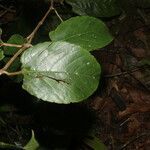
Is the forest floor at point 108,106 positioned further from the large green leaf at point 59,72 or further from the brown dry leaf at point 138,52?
the large green leaf at point 59,72

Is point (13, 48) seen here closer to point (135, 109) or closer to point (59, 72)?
point (59, 72)

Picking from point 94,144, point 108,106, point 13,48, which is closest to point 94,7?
point 13,48

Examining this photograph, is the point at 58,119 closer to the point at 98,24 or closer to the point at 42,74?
the point at 98,24

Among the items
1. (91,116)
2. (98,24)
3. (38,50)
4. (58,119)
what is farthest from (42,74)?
(91,116)

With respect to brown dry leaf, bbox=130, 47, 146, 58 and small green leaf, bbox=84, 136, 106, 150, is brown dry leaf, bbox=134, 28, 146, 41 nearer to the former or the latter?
brown dry leaf, bbox=130, 47, 146, 58

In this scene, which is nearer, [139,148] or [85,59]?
[85,59]

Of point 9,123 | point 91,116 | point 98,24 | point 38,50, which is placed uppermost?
point 38,50
